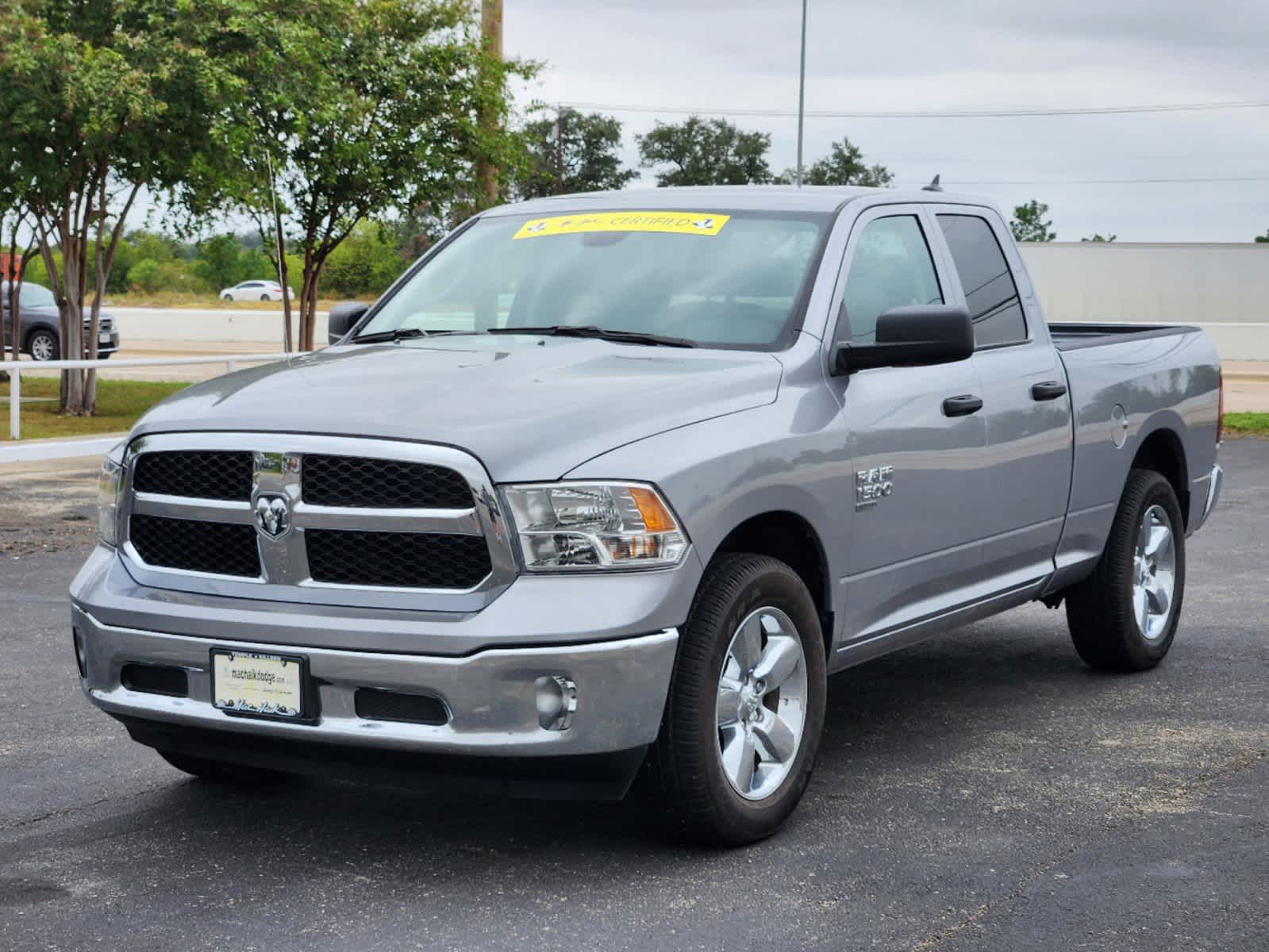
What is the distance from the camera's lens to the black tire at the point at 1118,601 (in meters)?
7.20

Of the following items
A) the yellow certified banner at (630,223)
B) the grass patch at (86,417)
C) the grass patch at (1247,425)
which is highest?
the yellow certified banner at (630,223)

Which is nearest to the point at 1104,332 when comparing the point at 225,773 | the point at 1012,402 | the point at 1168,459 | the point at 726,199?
the point at 1168,459

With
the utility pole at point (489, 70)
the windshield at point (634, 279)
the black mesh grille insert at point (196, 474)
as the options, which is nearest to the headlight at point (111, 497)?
the black mesh grille insert at point (196, 474)

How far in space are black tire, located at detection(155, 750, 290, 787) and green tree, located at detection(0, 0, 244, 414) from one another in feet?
47.5

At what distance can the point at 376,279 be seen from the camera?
67.4 m

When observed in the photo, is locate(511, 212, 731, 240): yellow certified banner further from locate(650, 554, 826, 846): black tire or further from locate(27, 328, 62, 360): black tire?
locate(27, 328, 62, 360): black tire

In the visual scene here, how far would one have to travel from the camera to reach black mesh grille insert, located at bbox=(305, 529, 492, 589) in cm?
438

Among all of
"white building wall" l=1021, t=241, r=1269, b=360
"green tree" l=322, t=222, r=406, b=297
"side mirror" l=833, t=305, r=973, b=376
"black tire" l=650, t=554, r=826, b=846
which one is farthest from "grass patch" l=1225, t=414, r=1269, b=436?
"green tree" l=322, t=222, r=406, b=297

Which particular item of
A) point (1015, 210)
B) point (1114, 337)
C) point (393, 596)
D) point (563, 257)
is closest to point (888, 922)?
point (393, 596)

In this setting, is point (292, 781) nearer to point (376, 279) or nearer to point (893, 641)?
point (893, 641)

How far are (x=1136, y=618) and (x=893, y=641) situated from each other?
2.00 meters

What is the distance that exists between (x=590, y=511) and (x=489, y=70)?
764 inches

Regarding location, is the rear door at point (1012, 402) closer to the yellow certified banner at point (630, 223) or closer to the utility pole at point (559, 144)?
the yellow certified banner at point (630, 223)

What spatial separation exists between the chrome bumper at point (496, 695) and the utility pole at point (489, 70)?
18.3m
